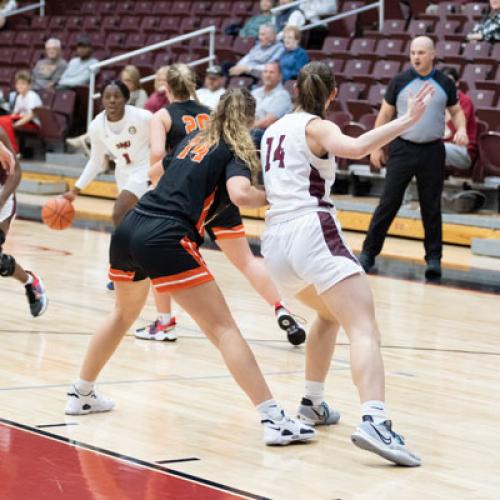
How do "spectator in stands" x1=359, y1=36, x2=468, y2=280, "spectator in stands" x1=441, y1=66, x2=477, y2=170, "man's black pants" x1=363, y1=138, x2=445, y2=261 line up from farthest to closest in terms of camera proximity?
"spectator in stands" x1=441, y1=66, x2=477, y2=170
"man's black pants" x1=363, y1=138, x2=445, y2=261
"spectator in stands" x1=359, y1=36, x2=468, y2=280

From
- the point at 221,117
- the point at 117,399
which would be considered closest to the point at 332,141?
the point at 221,117

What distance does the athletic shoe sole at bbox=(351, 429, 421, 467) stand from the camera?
15.9 ft

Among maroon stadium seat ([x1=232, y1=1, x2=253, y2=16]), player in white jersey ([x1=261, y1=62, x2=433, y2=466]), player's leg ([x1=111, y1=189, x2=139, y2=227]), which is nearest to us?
player in white jersey ([x1=261, y1=62, x2=433, y2=466])

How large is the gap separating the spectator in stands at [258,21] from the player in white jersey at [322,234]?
12007 mm

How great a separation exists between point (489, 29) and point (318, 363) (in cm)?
964

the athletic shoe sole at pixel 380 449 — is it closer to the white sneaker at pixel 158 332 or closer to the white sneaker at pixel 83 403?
the white sneaker at pixel 83 403

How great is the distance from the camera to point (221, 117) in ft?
17.3

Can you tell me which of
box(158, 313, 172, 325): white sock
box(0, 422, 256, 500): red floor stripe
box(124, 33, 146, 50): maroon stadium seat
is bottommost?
box(158, 313, 172, 325): white sock

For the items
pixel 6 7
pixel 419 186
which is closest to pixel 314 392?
pixel 419 186

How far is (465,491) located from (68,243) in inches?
315

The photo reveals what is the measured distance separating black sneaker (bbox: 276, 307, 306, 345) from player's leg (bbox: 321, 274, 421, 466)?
2244mm

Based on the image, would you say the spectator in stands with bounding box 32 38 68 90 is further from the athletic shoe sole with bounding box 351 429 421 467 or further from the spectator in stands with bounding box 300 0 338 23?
the athletic shoe sole with bounding box 351 429 421 467

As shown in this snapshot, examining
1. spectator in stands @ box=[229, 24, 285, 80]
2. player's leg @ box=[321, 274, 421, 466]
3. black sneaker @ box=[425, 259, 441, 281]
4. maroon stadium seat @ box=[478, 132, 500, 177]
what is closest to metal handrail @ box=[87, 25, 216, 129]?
spectator in stands @ box=[229, 24, 285, 80]

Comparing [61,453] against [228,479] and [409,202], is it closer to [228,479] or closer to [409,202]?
[228,479]
